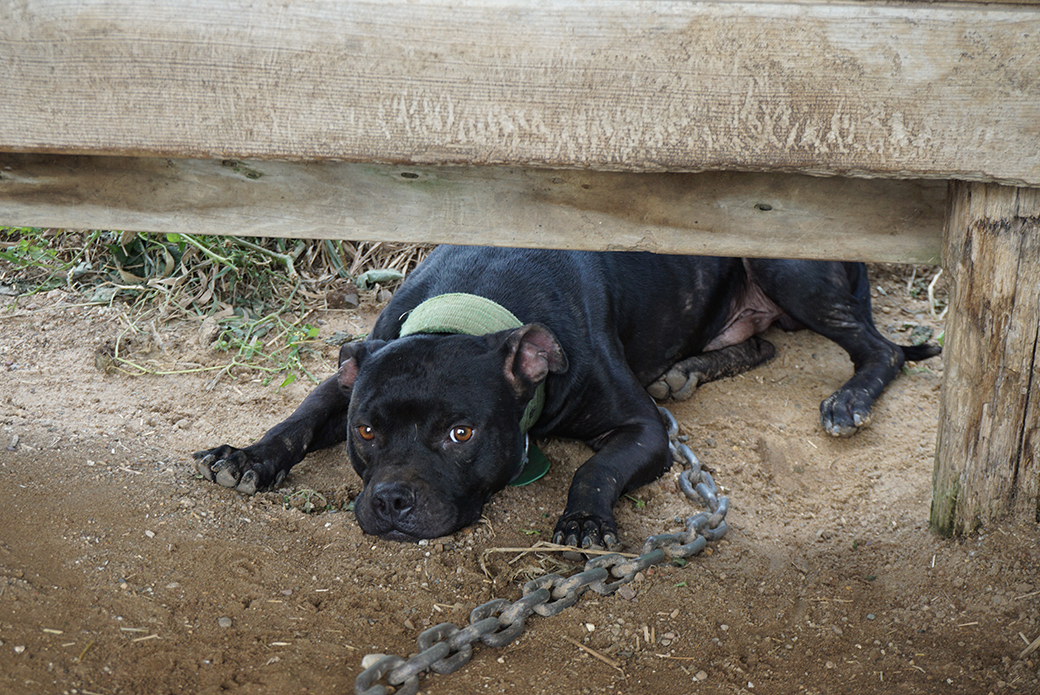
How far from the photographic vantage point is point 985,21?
211 cm

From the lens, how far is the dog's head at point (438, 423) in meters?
3.20

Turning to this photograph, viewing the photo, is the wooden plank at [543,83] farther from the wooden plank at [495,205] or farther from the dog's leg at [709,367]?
the dog's leg at [709,367]

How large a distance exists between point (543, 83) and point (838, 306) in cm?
328

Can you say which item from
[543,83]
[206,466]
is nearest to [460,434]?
[206,466]

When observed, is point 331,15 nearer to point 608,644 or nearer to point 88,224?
point 88,224

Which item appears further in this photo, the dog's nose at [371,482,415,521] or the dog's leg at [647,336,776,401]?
the dog's leg at [647,336,776,401]

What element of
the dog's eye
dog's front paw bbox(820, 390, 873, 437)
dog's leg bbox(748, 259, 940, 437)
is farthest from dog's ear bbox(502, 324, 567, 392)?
dog's leg bbox(748, 259, 940, 437)

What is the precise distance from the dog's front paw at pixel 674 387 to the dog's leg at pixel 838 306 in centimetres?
78

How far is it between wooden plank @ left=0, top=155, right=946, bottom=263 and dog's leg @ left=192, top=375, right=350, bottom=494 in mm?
1199

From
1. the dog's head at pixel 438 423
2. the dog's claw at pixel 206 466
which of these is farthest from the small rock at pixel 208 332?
the dog's head at pixel 438 423

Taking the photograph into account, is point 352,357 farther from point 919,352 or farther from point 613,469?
point 919,352

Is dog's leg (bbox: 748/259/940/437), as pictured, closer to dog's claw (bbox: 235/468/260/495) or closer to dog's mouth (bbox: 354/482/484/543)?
dog's mouth (bbox: 354/482/484/543)

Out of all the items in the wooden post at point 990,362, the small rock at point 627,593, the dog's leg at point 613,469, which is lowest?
the dog's leg at point 613,469

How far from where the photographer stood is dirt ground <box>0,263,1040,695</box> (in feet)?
7.86
